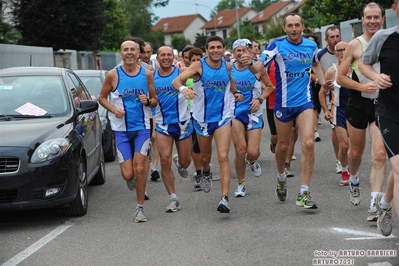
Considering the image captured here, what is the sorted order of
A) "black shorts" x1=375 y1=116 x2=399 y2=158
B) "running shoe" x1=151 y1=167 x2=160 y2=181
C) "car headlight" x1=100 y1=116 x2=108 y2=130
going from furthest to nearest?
"car headlight" x1=100 y1=116 x2=108 y2=130 < "running shoe" x1=151 y1=167 x2=160 y2=181 < "black shorts" x1=375 y1=116 x2=399 y2=158

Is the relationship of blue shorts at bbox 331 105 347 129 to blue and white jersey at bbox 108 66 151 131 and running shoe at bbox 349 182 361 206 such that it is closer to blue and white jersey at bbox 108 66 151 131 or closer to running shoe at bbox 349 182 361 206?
running shoe at bbox 349 182 361 206

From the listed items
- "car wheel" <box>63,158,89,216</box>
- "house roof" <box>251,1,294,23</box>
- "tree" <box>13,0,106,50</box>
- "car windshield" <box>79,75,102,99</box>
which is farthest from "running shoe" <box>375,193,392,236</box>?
"house roof" <box>251,1,294,23</box>

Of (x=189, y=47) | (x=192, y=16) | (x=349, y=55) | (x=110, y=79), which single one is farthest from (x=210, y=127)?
(x=192, y=16)

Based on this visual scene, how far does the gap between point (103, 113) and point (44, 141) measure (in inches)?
248

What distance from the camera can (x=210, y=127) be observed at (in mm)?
10094

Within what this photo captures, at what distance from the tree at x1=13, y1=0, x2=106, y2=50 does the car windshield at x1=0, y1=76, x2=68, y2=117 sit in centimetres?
3206

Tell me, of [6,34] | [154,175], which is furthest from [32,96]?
[6,34]

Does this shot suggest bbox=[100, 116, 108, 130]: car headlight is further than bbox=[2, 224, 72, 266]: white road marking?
Yes

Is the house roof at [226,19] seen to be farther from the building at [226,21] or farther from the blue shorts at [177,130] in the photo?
the blue shorts at [177,130]

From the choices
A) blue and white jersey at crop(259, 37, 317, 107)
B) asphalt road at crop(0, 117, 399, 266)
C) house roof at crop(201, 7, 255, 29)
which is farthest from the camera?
house roof at crop(201, 7, 255, 29)

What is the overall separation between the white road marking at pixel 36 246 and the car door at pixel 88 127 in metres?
1.69

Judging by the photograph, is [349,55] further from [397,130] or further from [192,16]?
[192,16]

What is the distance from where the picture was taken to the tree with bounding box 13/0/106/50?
4269 centimetres

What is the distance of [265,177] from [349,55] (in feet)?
14.9
